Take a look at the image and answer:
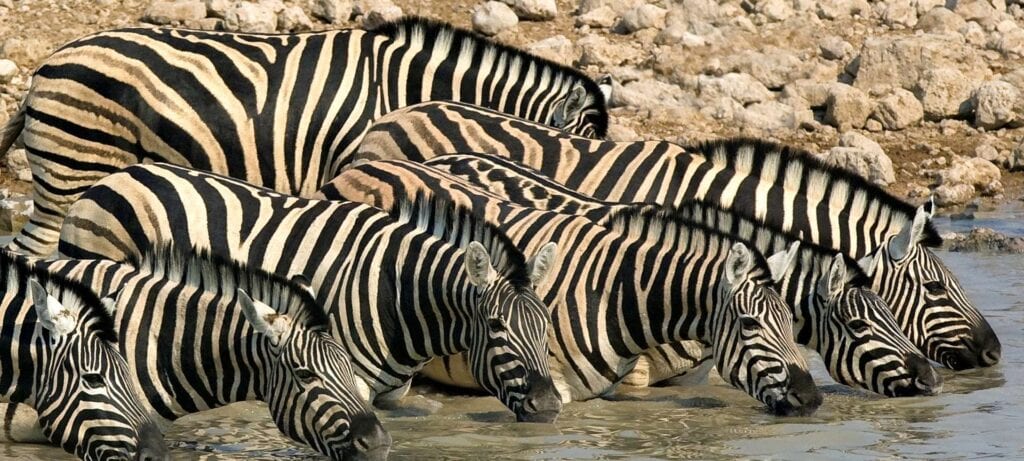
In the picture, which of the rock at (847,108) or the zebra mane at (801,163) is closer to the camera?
the zebra mane at (801,163)

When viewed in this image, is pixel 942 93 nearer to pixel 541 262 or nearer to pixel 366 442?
pixel 541 262

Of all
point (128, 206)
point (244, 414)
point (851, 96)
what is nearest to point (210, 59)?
point (128, 206)

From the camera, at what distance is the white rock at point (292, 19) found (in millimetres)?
18656

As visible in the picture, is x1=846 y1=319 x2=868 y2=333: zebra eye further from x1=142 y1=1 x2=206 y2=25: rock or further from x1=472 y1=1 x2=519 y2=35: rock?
x1=142 y1=1 x2=206 y2=25: rock

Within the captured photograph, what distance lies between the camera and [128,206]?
10547 mm

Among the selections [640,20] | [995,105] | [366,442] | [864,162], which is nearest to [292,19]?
[640,20]

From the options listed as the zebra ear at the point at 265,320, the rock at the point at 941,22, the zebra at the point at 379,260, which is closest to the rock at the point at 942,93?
the rock at the point at 941,22

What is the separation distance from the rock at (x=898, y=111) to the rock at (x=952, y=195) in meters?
1.28

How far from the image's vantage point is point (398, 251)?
10031mm

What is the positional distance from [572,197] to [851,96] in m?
6.97

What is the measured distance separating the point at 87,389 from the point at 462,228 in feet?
7.76

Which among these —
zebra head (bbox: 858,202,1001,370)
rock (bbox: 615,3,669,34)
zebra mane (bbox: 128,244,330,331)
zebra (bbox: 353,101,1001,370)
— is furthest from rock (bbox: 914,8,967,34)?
zebra mane (bbox: 128,244,330,331)

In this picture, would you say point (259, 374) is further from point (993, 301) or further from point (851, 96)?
point (851, 96)

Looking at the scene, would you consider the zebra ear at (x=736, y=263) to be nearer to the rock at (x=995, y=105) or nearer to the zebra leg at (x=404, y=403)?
Answer: the zebra leg at (x=404, y=403)
